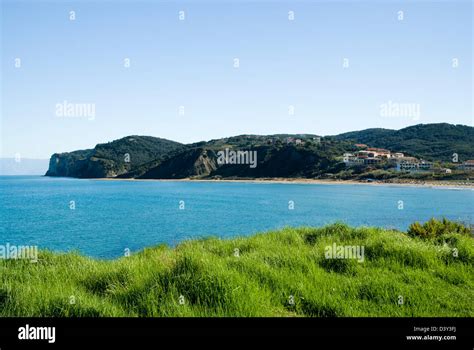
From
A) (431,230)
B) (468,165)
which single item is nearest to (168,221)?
(431,230)

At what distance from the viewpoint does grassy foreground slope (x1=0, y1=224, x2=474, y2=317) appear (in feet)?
16.7

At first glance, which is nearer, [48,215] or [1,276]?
[1,276]

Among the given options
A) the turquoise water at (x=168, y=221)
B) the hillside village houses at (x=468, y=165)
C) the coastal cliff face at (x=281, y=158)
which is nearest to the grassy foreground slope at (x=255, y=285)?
the turquoise water at (x=168, y=221)

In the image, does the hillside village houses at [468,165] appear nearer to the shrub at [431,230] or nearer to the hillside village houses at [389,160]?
the hillside village houses at [389,160]

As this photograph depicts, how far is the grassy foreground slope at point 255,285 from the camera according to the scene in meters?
5.10

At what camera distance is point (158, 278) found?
5.80 metres
